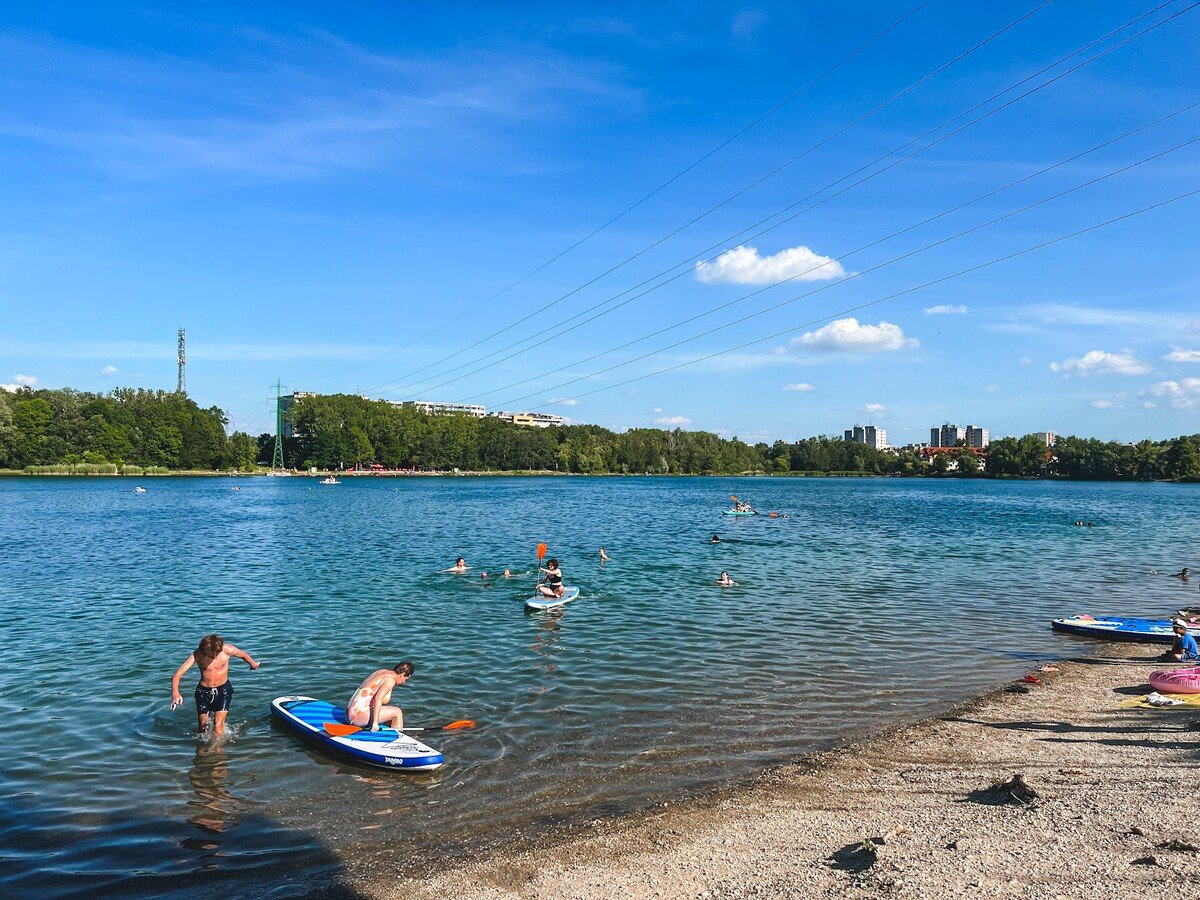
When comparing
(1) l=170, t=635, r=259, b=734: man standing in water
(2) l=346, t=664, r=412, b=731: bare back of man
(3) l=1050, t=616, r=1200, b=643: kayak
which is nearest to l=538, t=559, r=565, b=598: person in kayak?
(2) l=346, t=664, r=412, b=731: bare back of man

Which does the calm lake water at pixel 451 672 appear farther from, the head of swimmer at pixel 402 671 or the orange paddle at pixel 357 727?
the head of swimmer at pixel 402 671

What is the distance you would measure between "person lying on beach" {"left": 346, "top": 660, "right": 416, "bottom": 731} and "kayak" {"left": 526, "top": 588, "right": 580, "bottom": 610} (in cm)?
1273

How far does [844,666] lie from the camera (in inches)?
793

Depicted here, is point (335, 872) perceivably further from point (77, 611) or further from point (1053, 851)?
point (77, 611)

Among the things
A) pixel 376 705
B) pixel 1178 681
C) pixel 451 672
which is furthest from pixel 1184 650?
pixel 376 705

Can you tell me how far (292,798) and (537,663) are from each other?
8.87 meters

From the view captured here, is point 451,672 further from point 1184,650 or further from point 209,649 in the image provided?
point 1184,650

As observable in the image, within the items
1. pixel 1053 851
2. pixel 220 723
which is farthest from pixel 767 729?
pixel 220 723

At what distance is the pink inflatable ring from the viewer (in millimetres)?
16219

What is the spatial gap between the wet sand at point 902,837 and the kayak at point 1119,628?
1055cm

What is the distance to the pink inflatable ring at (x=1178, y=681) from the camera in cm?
1622

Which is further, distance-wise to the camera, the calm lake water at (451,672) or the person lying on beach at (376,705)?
the person lying on beach at (376,705)

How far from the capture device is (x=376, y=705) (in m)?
14.3

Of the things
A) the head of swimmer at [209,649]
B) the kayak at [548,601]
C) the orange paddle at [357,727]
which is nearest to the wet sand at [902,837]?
the orange paddle at [357,727]
